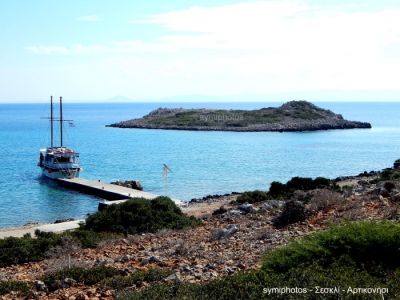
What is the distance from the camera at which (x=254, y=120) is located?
138375 mm

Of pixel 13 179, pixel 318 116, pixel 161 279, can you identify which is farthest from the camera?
pixel 318 116

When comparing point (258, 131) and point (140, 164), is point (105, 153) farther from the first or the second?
point (258, 131)

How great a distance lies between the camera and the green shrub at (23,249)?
1395 centimetres

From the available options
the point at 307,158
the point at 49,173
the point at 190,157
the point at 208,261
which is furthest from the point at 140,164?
the point at 208,261

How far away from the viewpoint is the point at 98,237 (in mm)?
16375

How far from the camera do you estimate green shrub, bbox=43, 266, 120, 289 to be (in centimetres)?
956

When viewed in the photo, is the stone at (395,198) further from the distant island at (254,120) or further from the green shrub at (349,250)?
the distant island at (254,120)

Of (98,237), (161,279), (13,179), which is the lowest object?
(13,179)

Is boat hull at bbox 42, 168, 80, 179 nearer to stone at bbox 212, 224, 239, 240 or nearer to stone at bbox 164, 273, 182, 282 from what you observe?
stone at bbox 212, 224, 239, 240

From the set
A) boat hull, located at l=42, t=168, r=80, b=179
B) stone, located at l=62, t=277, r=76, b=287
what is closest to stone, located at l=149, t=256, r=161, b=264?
stone, located at l=62, t=277, r=76, b=287

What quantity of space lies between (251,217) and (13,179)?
40501 millimetres

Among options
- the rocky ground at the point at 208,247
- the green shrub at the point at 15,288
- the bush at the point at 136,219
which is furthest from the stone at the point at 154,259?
the bush at the point at 136,219

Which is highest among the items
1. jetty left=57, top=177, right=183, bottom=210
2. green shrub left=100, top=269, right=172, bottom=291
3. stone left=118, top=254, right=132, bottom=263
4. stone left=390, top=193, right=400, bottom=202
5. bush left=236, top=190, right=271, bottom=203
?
stone left=390, top=193, right=400, bottom=202

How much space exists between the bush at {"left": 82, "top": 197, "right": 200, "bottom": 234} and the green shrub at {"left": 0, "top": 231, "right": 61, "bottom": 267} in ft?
10.5
